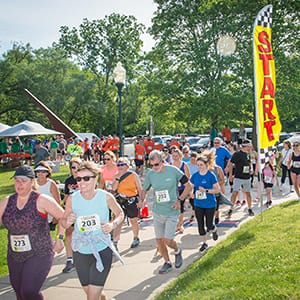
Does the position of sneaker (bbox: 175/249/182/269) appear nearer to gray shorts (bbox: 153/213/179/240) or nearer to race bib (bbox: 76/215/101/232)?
gray shorts (bbox: 153/213/179/240)

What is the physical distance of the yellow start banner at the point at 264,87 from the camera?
8938 mm

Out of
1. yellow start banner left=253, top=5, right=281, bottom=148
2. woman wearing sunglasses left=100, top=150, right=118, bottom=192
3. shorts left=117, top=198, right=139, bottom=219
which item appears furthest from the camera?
yellow start banner left=253, top=5, right=281, bottom=148

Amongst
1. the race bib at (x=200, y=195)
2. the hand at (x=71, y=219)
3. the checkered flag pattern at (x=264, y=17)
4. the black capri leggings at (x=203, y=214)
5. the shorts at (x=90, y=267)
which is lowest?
the black capri leggings at (x=203, y=214)

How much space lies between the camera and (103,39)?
53.2m

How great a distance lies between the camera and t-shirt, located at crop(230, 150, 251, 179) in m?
10.3

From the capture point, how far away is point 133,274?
6434 mm

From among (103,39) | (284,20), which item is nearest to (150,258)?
(284,20)

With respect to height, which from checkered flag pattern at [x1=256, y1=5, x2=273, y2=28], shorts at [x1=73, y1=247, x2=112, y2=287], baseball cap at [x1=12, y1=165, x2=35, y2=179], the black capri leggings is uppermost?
checkered flag pattern at [x1=256, y1=5, x2=273, y2=28]

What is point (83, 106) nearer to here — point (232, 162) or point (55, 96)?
point (55, 96)

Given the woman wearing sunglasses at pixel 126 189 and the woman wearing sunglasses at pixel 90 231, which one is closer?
the woman wearing sunglasses at pixel 90 231

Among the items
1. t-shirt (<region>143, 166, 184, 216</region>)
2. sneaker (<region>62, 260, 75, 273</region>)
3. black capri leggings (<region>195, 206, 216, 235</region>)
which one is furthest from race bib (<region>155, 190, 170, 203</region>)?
sneaker (<region>62, 260, 75, 273</region>)

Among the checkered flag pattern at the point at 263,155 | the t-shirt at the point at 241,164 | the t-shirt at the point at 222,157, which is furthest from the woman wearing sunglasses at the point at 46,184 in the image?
the t-shirt at the point at 222,157

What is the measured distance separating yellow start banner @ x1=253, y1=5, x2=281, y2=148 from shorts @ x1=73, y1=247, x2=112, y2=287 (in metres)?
5.48

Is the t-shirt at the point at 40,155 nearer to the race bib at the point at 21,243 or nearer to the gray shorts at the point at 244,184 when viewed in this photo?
the gray shorts at the point at 244,184
